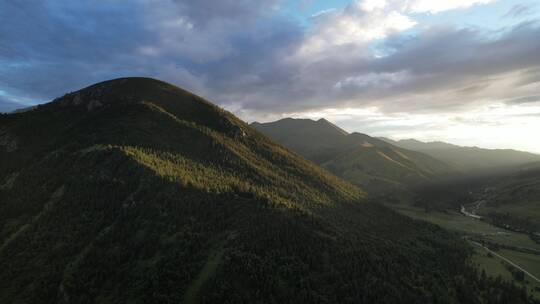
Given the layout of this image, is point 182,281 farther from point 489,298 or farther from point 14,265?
point 489,298

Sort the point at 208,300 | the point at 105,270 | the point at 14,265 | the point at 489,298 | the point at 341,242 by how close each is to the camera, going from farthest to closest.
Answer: the point at 341,242, the point at 489,298, the point at 14,265, the point at 105,270, the point at 208,300

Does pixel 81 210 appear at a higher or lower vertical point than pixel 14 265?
higher

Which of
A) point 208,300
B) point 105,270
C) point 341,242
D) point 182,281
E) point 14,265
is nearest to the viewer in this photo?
point 208,300

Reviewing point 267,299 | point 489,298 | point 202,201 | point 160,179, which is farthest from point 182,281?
point 489,298

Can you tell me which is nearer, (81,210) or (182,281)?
(182,281)

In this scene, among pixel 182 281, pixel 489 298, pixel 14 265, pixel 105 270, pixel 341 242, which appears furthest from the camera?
pixel 341 242

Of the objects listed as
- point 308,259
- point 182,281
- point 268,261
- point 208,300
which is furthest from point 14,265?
point 308,259

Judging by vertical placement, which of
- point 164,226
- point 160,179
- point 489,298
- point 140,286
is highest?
point 160,179

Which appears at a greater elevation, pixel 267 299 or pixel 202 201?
pixel 202 201

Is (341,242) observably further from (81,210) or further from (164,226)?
(81,210)
